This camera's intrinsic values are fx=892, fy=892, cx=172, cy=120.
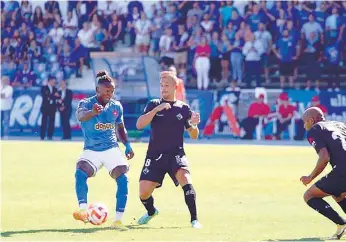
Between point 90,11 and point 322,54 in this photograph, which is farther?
point 90,11

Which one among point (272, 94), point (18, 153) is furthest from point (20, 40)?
point (18, 153)

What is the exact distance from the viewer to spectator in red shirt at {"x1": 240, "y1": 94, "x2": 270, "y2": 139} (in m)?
34.3

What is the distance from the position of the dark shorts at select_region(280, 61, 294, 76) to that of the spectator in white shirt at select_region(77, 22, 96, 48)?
26.6 ft

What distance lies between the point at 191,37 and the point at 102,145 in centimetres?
2471

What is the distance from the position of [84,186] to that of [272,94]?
23.7 meters

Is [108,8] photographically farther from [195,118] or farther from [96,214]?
[96,214]

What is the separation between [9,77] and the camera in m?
37.9

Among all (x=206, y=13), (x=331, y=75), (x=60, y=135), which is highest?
(x=206, y=13)

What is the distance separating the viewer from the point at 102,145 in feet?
39.9

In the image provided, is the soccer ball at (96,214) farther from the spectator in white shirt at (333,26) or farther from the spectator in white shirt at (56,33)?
the spectator in white shirt at (56,33)

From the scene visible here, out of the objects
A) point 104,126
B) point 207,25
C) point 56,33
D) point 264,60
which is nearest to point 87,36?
point 56,33

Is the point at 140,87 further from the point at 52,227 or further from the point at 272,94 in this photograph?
the point at 52,227

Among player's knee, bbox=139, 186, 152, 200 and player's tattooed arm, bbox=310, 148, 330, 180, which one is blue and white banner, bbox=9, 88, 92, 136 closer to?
player's knee, bbox=139, 186, 152, 200

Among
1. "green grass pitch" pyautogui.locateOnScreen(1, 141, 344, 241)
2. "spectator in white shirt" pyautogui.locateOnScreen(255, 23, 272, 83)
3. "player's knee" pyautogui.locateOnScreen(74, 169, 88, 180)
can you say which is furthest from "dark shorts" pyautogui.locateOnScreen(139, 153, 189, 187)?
"spectator in white shirt" pyautogui.locateOnScreen(255, 23, 272, 83)
